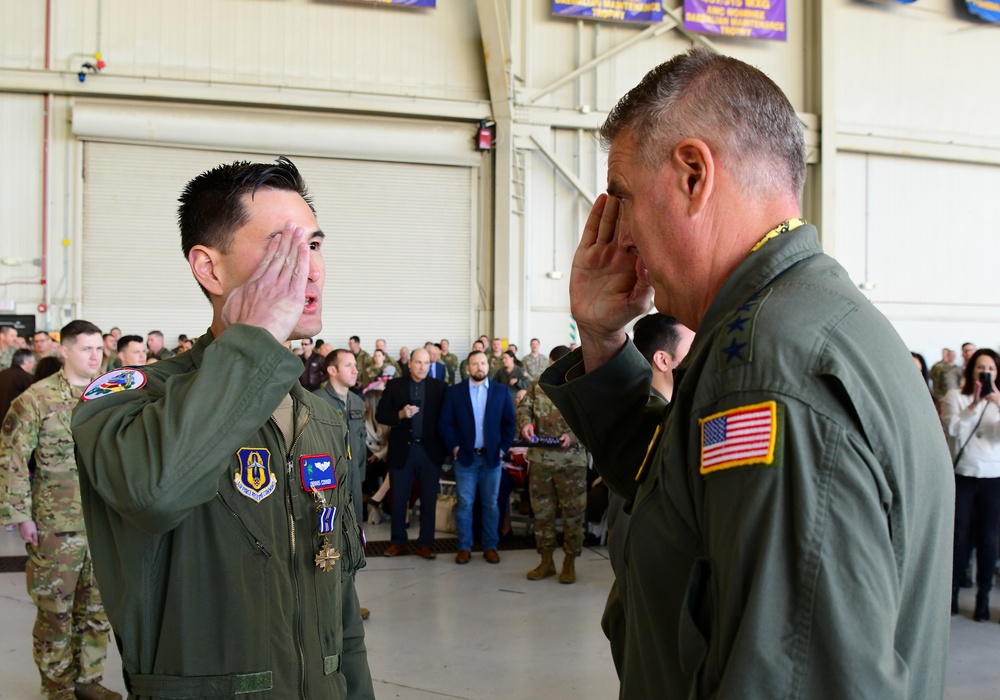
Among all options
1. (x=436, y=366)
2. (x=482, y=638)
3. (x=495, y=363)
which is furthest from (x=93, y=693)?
(x=495, y=363)

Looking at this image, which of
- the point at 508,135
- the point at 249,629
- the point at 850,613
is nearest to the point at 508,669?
the point at 249,629

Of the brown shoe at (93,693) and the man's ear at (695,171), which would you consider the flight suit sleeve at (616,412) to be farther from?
the brown shoe at (93,693)

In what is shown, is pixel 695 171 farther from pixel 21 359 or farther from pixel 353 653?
pixel 21 359

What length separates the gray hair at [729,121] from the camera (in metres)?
1.06

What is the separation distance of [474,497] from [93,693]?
3.70 metres

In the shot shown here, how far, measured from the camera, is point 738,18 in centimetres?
1373

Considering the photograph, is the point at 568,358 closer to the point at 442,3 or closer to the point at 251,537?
the point at 251,537

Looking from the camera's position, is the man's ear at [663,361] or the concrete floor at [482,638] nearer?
the man's ear at [663,361]

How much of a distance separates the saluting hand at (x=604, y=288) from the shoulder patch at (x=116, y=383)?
0.85 meters

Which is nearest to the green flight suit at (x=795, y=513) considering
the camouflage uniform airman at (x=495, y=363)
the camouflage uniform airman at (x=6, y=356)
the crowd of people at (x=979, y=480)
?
the crowd of people at (x=979, y=480)

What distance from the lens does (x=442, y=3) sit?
43.9 ft

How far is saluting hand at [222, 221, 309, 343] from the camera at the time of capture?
137 centimetres

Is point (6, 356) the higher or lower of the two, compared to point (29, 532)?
higher

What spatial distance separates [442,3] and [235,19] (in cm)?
345
